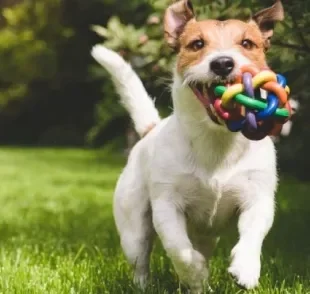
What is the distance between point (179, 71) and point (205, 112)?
0.25m

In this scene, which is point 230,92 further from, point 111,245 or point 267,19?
point 111,245

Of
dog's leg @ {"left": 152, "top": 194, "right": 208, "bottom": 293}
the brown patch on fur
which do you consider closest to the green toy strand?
the brown patch on fur

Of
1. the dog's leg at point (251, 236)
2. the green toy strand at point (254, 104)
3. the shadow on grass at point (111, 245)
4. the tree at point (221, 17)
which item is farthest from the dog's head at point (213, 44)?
the shadow on grass at point (111, 245)

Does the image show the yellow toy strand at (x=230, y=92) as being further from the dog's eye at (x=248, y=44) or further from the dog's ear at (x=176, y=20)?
the dog's ear at (x=176, y=20)

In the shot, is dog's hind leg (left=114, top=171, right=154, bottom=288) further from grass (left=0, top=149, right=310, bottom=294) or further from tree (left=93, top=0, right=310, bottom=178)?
tree (left=93, top=0, right=310, bottom=178)

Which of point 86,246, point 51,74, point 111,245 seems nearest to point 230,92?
point 86,246

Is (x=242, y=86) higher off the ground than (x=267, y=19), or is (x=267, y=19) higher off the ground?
(x=267, y=19)

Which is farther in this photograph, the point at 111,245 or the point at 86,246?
the point at 111,245

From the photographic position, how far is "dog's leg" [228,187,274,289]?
292 cm

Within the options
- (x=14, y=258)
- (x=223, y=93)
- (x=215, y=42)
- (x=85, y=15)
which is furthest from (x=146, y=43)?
(x=85, y=15)

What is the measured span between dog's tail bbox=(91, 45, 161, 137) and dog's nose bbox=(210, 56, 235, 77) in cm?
124

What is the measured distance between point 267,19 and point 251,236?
1.09 meters

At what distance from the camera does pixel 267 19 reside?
362 cm

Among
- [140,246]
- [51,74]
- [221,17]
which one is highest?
[221,17]
